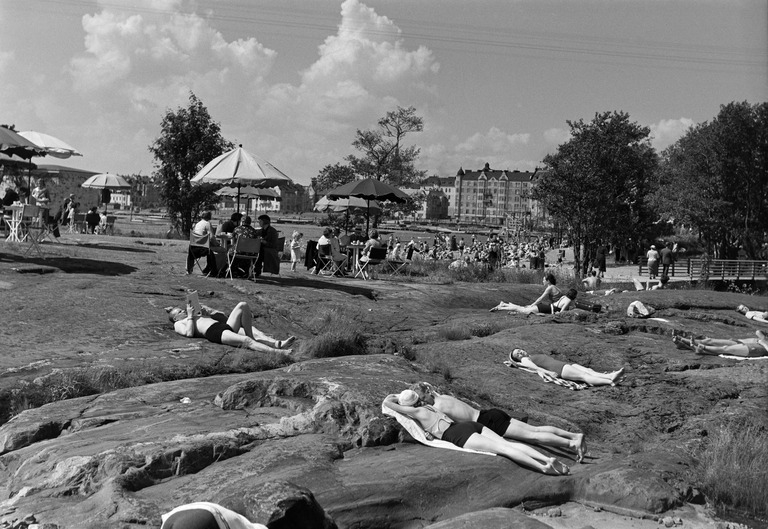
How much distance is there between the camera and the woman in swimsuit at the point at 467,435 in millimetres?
6086

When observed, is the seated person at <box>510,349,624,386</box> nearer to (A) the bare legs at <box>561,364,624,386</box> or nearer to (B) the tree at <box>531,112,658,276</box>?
(A) the bare legs at <box>561,364,624,386</box>

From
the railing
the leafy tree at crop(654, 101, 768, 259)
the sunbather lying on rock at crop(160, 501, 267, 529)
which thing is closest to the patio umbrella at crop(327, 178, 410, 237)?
the sunbather lying on rock at crop(160, 501, 267, 529)

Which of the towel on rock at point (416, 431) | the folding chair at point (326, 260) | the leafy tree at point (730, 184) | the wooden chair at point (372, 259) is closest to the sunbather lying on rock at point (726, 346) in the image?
the towel on rock at point (416, 431)

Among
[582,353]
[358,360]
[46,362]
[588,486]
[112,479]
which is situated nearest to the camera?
[112,479]

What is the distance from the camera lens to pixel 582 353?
11.1m

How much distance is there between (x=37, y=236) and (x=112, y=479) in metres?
10.9

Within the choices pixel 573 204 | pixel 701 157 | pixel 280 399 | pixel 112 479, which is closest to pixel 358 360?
pixel 280 399

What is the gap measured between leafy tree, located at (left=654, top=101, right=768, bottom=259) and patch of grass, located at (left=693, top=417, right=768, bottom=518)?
4201cm

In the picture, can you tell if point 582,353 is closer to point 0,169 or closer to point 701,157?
point 0,169

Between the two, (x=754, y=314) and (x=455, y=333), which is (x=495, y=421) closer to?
(x=455, y=333)

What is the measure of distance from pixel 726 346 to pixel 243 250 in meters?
7.81

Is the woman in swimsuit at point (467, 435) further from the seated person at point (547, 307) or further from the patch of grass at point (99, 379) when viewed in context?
the seated person at point (547, 307)

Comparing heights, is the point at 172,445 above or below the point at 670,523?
above

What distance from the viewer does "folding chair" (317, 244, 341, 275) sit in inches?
685
